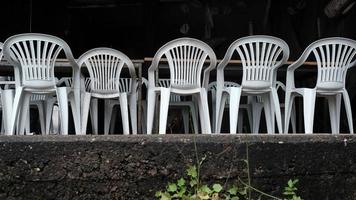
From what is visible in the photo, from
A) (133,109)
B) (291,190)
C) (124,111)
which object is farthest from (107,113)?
(291,190)

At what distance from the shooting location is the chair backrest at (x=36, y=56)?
12.6ft

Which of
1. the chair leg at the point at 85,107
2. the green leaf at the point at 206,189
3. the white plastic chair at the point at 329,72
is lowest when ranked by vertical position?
the green leaf at the point at 206,189

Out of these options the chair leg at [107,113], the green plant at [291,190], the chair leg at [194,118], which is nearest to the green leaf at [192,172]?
the green plant at [291,190]

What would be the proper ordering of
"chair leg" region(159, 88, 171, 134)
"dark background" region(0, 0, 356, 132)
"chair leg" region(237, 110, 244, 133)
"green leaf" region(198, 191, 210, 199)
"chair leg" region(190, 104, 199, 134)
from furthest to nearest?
"dark background" region(0, 0, 356, 132)
"chair leg" region(237, 110, 244, 133)
"chair leg" region(190, 104, 199, 134)
"chair leg" region(159, 88, 171, 134)
"green leaf" region(198, 191, 210, 199)

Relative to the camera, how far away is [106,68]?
4195 mm

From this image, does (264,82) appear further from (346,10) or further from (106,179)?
(346,10)


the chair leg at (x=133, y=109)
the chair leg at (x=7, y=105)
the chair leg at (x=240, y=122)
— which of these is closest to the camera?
the chair leg at (x=7, y=105)

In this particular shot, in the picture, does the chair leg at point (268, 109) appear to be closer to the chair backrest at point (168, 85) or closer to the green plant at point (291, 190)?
the chair backrest at point (168, 85)

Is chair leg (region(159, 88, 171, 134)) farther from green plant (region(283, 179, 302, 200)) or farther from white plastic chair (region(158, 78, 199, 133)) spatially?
green plant (region(283, 179, 302, 200))

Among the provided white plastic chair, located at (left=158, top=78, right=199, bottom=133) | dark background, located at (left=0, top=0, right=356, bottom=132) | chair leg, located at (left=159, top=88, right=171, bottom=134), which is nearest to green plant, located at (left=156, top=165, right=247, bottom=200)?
chair leg, located at (left=159, top=88, right=171, bottom=134)

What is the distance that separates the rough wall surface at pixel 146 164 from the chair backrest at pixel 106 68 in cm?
158

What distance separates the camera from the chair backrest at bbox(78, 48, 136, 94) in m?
4.18

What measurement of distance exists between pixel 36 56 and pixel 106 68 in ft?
1.92

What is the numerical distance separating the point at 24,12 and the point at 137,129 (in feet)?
18.0
